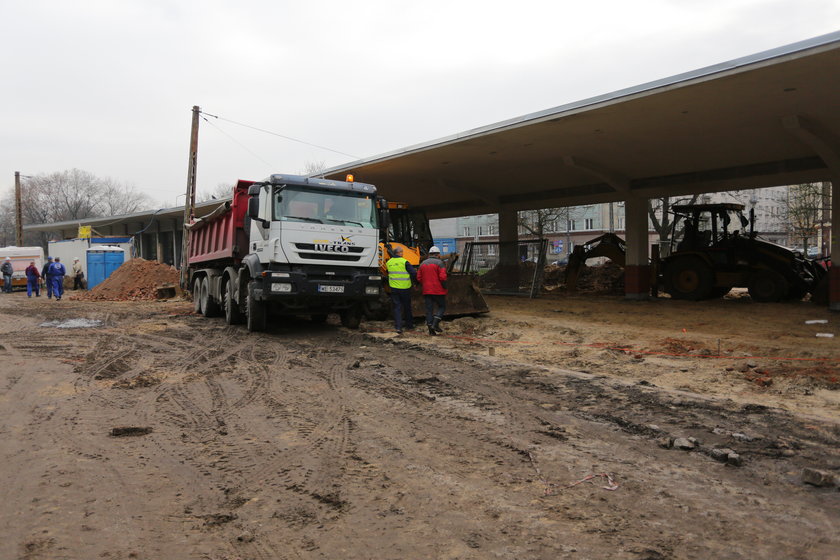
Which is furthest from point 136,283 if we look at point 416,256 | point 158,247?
point 158,247

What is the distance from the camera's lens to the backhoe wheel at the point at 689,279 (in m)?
17.7

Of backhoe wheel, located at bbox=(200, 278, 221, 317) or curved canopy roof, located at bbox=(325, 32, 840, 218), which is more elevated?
curved canopy roof, located at bbox=(325, 32, 840, 218)

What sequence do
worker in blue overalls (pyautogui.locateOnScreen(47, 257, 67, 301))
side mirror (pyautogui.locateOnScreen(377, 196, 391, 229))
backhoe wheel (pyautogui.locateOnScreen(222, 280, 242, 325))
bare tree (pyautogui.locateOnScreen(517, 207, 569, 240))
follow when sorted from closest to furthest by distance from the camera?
side mirror (pyautogui.locateOnScreen(377, 196, 391, 229))
backhoe wheel (pyautogui.locateOnScreen(222, 280, 242, 325))
worker in blue overalls (pyautogui.locateOnScreen(47, 257, 67, 301))
bare tree (pyautogui.locateOnScreen(517, 207, 569, 240))

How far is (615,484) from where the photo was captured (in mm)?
3986

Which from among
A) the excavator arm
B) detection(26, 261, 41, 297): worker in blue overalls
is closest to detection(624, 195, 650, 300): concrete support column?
the excavator arm

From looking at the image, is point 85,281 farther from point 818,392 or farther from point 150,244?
point 818,392

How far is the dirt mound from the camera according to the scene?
24.2 m

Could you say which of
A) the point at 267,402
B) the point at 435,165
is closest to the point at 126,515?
the point at 267,402

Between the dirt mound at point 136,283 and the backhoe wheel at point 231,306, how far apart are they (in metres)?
12.2

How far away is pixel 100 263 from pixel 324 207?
2431 cm

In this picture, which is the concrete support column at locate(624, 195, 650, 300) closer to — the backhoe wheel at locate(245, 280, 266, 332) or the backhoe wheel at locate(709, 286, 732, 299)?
the backhoe wheel at locate(709, 286, 732, 299)

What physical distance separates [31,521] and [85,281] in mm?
32107

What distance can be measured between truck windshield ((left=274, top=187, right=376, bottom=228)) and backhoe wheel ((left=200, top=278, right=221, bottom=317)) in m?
5.28

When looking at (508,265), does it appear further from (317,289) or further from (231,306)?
(317,289)
